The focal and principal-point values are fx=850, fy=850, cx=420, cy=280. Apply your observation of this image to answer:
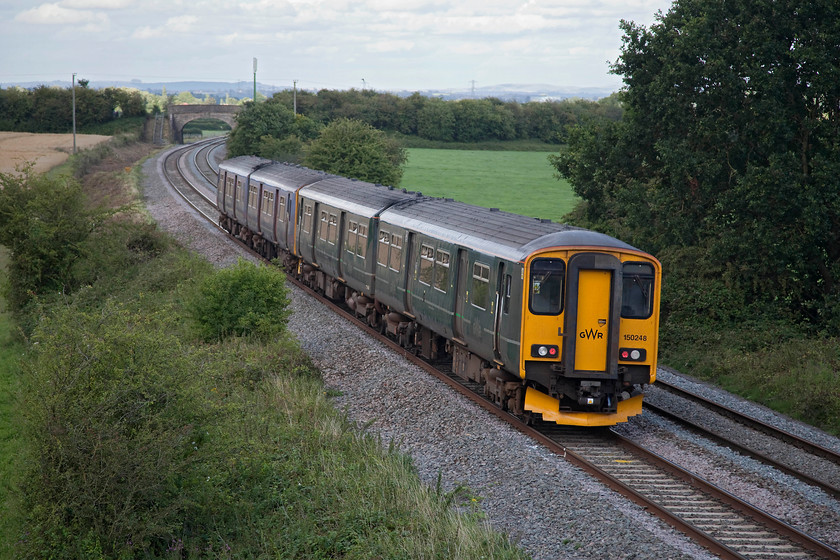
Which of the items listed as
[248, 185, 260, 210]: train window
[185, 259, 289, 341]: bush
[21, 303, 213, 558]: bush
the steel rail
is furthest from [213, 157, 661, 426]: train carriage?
[248, 185, 260, 210]: train window

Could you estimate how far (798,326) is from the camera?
1784 cm

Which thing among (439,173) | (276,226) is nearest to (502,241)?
(276,226)

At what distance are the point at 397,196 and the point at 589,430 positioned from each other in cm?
843

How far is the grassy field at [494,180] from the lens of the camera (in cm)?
5344

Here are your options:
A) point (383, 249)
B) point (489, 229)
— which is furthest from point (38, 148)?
point (489, 229)

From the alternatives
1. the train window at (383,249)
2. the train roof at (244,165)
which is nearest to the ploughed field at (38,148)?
the train roof at (244,165)

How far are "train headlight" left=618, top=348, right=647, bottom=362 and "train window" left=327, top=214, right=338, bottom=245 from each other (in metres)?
9.89

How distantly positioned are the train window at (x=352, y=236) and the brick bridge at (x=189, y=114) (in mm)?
78092

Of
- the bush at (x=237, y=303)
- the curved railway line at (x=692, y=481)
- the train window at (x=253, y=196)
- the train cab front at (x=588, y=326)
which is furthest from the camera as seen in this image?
the train window at (x=253, y=196)

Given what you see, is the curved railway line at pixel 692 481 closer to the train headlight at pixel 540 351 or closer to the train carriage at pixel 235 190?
the train headlight at pixel 540 351

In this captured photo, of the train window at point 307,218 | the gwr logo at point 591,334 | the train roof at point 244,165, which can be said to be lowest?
the gwr logo at point 591,334

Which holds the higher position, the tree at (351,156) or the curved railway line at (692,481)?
the tree at (351,156)

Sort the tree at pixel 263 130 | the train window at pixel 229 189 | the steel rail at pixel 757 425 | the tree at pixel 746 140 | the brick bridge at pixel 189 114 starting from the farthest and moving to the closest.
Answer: the brick bridge at pixel 189 114 → the tree at pixel 263 130 → the train window at pixel 229 189 → the tree at pixel 746 140 → the steel rail at pixel 757 425

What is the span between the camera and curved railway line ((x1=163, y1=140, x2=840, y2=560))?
28.0ft
